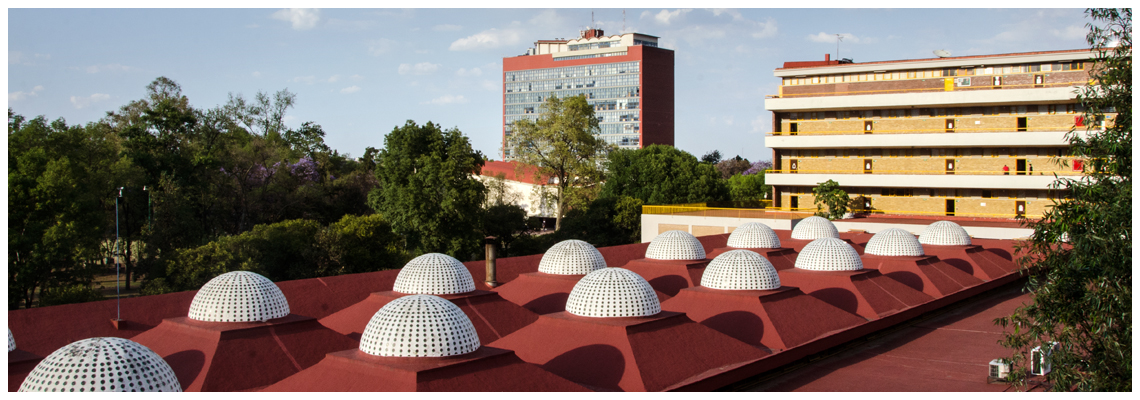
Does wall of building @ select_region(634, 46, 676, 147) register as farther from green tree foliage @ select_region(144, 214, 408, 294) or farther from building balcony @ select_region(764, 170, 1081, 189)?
green tree foliage @ select_region(144, 214, 408, 294)

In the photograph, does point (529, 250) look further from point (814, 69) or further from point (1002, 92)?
point (1002, 92)

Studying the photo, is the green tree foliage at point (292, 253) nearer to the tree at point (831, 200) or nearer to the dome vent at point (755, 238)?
the dome vent at point (755, 238)

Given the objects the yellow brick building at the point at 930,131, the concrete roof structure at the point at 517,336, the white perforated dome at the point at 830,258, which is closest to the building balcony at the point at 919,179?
the yellow brick building at the point at 930,131

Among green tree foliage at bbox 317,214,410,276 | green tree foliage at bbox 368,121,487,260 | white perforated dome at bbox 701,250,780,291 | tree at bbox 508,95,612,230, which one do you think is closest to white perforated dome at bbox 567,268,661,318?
white perforated dome at bbox 701,250,780,291

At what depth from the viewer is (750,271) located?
19.6m

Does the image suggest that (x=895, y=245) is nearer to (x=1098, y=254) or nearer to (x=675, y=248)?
(x=675, y=248)

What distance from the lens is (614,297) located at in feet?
51.4

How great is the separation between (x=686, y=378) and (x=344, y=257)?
29.9 m

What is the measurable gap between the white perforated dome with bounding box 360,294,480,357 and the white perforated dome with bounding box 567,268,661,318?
3.73 meters

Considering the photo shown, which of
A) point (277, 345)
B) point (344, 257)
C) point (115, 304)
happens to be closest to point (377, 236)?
point (344, 257)

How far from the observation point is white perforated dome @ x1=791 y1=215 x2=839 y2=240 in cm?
3428

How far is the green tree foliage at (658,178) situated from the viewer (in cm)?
6638

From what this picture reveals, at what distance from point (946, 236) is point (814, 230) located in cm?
515

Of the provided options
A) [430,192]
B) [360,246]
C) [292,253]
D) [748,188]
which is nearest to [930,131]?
[430,192]
